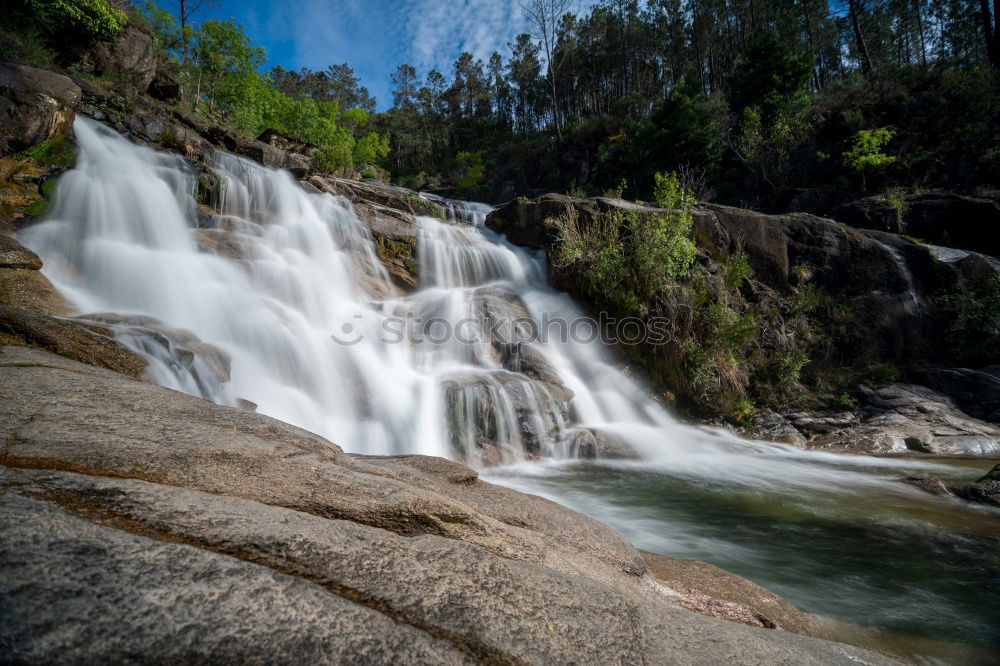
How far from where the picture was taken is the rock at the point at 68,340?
3.26 metres

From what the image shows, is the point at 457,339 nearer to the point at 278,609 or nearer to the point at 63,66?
the point at 278,609

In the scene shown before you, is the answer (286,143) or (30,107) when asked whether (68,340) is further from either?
(286,143)

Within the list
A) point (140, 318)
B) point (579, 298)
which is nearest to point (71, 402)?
point (140, 318)

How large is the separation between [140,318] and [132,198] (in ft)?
13.9

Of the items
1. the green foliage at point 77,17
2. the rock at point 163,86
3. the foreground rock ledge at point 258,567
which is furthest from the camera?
the rock at point 163,86

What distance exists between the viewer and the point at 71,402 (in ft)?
6.43

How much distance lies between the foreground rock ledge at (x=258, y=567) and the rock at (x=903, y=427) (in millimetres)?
7883

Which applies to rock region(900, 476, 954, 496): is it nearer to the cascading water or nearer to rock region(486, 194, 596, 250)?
the cascading water

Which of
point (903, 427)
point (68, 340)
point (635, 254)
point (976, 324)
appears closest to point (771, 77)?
point (976, 324)

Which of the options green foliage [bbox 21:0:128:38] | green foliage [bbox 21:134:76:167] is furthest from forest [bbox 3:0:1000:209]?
green foliage [bbox 21:134:76:167]

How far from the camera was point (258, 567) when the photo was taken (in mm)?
1126

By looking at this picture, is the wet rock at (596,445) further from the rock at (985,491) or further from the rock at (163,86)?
the rock at (163,86)

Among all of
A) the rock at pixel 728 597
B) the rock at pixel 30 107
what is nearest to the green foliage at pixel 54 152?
the rock at pixel 30 107

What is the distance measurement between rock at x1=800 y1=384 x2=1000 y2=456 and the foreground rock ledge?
7883mm
